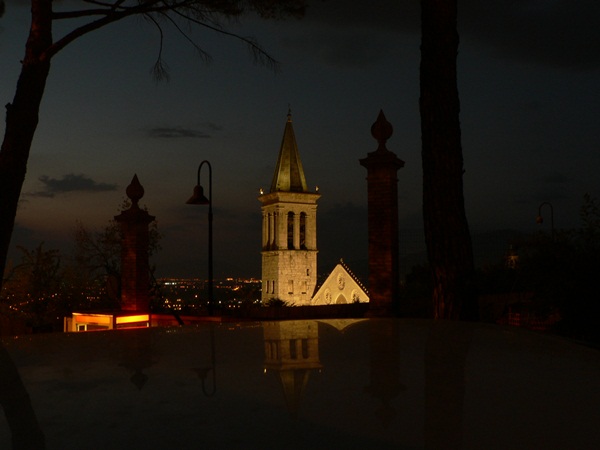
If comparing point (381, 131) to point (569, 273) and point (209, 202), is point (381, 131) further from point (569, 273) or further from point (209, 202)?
point (209, 202)

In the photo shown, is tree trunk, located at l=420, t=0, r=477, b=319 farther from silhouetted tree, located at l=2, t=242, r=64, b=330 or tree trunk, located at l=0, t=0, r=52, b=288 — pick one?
silhouetted tree, located at l=2, t=242, r=64, b=330

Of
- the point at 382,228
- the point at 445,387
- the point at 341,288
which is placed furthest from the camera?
the point at 341,288

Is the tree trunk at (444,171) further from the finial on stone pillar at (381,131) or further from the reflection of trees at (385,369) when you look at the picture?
the reflection of trees at (385,369)

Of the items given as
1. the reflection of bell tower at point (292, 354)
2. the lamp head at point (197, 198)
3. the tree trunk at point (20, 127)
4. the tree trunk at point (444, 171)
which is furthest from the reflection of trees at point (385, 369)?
the lamp head at point (197, 198)

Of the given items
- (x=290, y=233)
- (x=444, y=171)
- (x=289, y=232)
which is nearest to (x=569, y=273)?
(x=444, y=171)

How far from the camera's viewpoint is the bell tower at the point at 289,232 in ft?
178

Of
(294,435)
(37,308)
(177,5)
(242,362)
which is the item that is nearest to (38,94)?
(177,5)

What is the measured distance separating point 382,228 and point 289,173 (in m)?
45.9

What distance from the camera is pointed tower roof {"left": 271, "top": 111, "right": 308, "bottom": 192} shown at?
53781 mm

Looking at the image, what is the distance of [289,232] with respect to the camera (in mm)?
57000

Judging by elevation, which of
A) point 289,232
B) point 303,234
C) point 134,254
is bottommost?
point 134,254

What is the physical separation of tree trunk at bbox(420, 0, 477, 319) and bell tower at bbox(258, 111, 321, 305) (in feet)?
148

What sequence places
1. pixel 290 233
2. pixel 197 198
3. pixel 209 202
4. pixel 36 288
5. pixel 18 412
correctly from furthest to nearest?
pixel 290 233, pixel 209 202, pixel 36 288, pixel 197 198, pixel 18 412

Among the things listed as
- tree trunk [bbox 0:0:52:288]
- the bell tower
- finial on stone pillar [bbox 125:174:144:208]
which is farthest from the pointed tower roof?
tree trunk [bbox 0:0:52:288]
